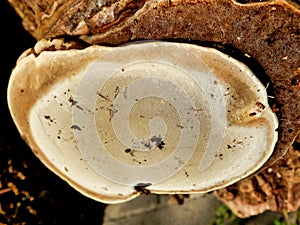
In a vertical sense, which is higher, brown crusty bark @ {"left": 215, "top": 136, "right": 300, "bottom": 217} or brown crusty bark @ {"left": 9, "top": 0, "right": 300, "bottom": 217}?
brown crusty bark @ {"left": 9, "top": 0, "right": 300, "bottom": 217}

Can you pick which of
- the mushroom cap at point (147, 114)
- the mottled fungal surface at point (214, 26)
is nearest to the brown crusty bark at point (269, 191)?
the mushroom cap at point (147, 114)

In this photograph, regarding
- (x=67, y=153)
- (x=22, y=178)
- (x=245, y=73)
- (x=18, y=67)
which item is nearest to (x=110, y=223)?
(x=22, y=178)

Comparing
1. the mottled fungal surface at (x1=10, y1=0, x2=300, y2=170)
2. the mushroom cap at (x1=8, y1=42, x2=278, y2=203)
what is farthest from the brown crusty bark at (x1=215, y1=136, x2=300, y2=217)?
the mottled fungal surface at (x1=10, y1=0, x2=300, y2=170)

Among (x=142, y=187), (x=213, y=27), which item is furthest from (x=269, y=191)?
(x=213, y=27)

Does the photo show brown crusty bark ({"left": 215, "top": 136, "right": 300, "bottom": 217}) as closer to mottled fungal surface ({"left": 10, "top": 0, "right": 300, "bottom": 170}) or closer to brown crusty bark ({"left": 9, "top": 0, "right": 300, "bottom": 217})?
brown crusty bark ({"left": 9, "top": 0, "right": 300, "bottom": 217})

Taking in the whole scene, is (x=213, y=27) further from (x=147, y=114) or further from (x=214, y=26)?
(x=147, y=114)

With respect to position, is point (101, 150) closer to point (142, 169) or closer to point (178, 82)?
point (142, 169)

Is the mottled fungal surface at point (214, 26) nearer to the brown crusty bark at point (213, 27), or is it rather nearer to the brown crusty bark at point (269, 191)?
the brown crusty bark at point (213, 27)

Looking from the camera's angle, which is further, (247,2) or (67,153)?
(67,153)
